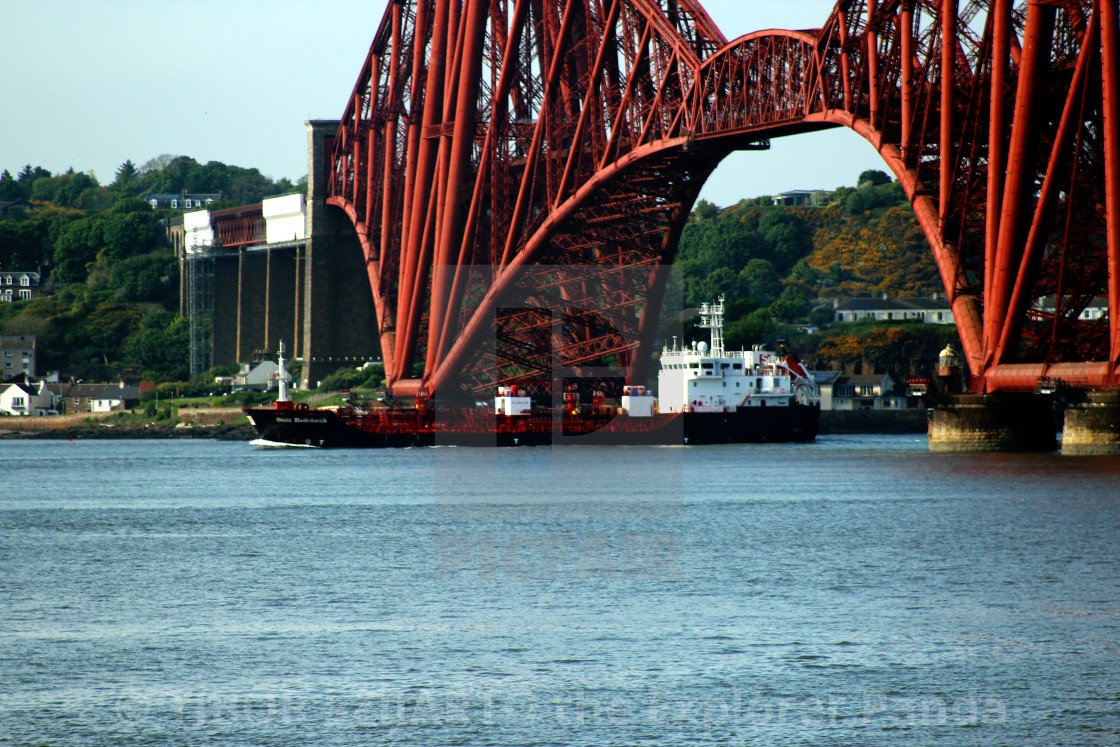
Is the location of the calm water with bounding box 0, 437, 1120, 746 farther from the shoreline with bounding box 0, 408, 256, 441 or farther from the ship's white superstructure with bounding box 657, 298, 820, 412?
the shoreline with bounding box 0, 408, 256, 441

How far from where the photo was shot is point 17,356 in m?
130

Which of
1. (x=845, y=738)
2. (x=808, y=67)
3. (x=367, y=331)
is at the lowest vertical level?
(x=845, y=738)

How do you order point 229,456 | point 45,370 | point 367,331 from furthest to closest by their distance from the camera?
point 45,370 → point 367,331 → point 229,456

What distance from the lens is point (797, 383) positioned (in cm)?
7875

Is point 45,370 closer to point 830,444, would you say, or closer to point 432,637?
point 830,444

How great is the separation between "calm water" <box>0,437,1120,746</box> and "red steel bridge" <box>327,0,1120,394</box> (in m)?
7.30

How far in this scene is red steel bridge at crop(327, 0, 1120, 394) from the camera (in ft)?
145

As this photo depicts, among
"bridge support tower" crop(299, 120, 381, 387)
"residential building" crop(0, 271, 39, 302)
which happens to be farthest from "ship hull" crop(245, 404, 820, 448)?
"residential building" crop(0, 271, 39, 302)

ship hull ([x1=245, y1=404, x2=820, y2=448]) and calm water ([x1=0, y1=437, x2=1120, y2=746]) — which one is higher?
ship hull ([x1=245, y1=404, x2=820, y2=448])

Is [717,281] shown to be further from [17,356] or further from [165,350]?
[17,356]

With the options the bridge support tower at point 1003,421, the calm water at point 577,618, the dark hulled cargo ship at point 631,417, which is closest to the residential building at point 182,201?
the dark hulled cargo ship at point 631,417

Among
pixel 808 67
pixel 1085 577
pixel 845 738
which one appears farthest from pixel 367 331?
pixel 845 738

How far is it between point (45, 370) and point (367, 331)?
138ft

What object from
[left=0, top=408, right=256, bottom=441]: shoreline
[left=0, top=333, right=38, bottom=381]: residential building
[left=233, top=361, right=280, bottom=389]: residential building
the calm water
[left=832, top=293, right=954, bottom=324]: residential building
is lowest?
the calm water
